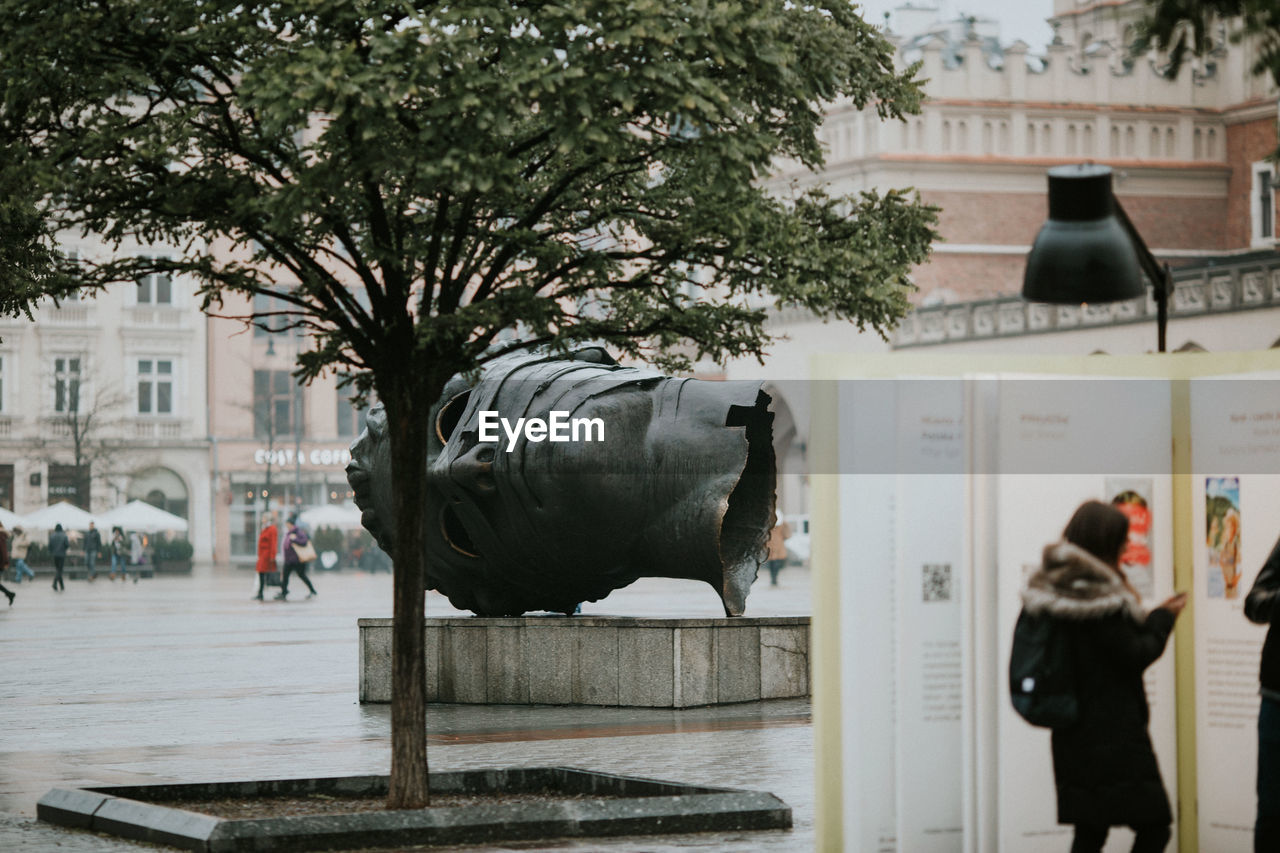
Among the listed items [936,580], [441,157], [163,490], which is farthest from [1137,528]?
[163,490]

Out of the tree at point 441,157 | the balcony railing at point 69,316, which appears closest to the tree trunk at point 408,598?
the tree at point 441,157

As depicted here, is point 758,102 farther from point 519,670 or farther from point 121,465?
point 121,465

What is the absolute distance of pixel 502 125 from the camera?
803cm

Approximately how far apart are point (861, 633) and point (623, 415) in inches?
308

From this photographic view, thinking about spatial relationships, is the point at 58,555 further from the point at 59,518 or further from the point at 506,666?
the point at 506,666

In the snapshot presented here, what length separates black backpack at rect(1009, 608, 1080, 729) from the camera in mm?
6164

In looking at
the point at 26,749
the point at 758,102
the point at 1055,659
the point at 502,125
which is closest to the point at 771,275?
the point at 758,102

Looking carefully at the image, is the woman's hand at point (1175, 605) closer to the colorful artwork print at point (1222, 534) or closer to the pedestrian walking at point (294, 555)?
the colorful artwork print at point (1222, 534)

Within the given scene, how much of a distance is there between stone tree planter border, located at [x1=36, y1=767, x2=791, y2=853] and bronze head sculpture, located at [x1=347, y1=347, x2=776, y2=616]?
4804 mm

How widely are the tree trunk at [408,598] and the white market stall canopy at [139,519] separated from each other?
4677 centimetres

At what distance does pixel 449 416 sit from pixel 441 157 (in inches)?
315

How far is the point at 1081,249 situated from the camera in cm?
795

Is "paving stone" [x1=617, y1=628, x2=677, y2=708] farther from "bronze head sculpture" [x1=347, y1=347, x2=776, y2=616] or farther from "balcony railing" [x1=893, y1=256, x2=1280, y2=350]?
"balcony railing" [x1=893, y1=256, x2=1280, y2=350]

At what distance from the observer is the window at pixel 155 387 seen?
229ft
